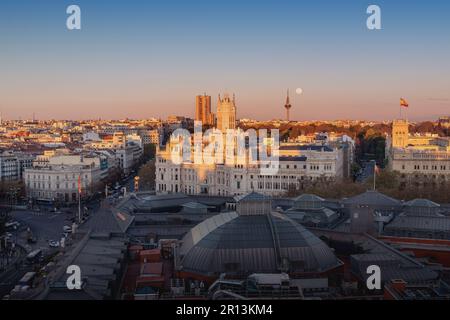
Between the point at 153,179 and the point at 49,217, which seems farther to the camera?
the point at 153,179

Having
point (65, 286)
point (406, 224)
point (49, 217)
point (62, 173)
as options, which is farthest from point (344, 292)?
point (62, 173)

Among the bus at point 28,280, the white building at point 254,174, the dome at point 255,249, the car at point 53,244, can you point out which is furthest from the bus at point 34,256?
the white building at point 254,174

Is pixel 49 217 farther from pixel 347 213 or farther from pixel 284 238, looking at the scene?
pixel 284 238

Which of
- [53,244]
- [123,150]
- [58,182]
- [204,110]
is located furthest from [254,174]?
[204,110]

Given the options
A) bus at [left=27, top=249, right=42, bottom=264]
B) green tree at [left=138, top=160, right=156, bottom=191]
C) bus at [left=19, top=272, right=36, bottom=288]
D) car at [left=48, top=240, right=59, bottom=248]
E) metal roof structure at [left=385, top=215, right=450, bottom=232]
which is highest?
metal roof structure at [left=385, top=215, right=450, bottom=232]

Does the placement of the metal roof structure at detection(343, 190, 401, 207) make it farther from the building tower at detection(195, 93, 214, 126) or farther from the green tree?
the building tower at detection(195, 93, 214, 126)

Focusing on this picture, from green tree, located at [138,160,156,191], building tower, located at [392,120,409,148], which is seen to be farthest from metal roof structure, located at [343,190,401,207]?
building tower, located at [392,120,409,148]

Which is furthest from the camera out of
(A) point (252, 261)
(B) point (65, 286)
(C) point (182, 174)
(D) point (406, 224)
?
(C) point (182, 174)

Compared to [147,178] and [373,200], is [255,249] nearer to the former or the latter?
[373,200]
